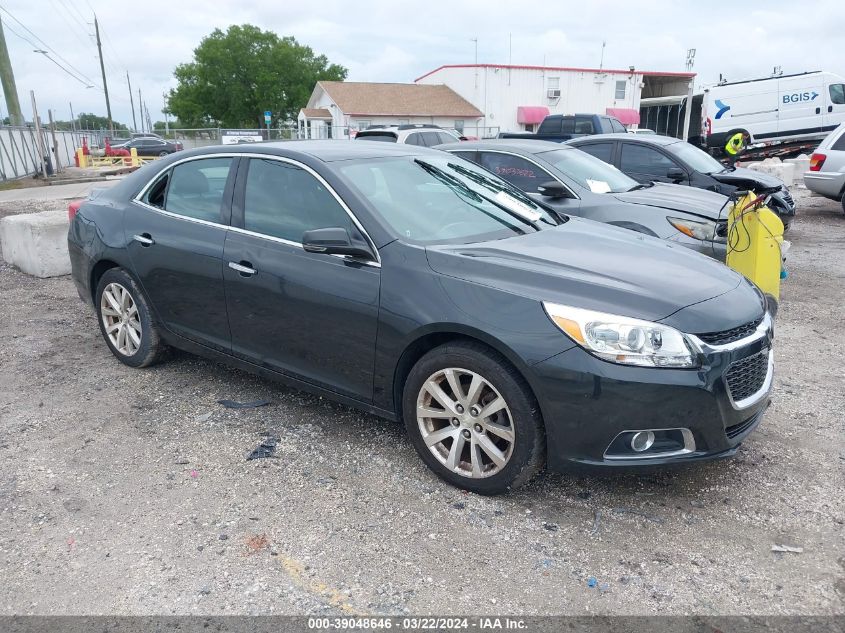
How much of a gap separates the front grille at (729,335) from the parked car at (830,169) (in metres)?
11.1

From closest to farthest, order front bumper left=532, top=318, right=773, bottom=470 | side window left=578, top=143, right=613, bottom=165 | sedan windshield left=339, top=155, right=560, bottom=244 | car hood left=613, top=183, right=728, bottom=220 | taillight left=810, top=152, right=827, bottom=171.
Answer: front bumper left=532, top=318, right=773, bottom=470
sedan windshield left=339, top=155, right=560, bottom=244
car hood left=613, top=183, right=728, bottom=220
side window left=578, top=143, right=613, bottom=165
taillight left=810, top=152, right=827, bottom=171

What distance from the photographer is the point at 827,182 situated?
1263cm

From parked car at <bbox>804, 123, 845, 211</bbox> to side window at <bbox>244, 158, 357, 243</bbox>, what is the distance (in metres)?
11.8

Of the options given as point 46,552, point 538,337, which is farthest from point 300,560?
point 538,337

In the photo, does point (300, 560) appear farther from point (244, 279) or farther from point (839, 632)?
point (839, 632)

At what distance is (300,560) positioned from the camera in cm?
294

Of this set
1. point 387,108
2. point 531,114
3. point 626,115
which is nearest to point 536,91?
point 531,114

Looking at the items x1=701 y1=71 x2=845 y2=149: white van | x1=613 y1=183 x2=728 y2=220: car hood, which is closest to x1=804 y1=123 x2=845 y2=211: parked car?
A: x1=613 y1=183 x2=728 y2=220: car hood

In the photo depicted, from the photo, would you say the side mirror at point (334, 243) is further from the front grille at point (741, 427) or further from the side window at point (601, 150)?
the side window at point (601, 150)

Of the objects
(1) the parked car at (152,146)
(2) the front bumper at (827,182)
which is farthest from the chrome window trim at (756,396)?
(1) the parked car at (152,146)

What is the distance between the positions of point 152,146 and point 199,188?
35511 mm

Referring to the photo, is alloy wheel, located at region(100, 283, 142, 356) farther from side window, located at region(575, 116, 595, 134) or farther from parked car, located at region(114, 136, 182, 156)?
parked car, located at region(114, 136, 182, 156)

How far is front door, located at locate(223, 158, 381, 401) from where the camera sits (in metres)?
3.60

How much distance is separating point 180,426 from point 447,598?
2.24m
